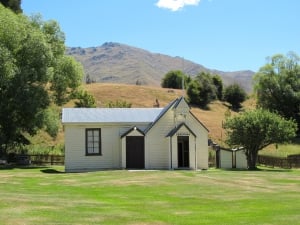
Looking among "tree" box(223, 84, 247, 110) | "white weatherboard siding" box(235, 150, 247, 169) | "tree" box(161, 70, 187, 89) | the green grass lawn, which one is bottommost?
the green grass lawn

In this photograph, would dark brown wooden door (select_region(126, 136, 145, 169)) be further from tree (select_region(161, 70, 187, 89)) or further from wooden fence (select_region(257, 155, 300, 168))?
tree (select_region(161, 70, 187, 89))

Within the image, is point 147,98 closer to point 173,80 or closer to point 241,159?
point 173,80

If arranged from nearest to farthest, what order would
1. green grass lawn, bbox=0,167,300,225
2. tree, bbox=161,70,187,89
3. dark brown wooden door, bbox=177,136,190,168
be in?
green grass lawn, bbox=0,167,300,225, dark brown wooden door, bbox=177,136,190,168, tree, bbox=161,70,187,89

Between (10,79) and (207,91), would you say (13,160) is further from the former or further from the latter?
(207,91)

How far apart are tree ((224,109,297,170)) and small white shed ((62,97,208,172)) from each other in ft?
16.5

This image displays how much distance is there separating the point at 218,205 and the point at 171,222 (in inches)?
139

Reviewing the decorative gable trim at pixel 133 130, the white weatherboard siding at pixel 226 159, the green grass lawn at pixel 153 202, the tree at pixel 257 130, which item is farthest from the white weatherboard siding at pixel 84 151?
the green grass lawn at pixel 153 202

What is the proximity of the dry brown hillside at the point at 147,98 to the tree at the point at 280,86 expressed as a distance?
27.8 ft

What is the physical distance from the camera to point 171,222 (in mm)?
11992

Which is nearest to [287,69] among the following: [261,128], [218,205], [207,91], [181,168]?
[207,91]

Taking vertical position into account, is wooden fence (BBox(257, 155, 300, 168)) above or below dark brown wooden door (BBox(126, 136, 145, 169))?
below

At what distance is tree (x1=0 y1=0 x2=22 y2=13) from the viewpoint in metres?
58.3

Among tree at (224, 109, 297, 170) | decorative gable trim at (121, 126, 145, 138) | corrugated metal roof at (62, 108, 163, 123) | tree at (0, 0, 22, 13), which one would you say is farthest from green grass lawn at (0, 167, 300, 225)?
tree at (0, 0, 22, 13)

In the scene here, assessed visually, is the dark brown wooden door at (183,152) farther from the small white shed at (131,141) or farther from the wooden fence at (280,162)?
the wooden fence at (280,162)
